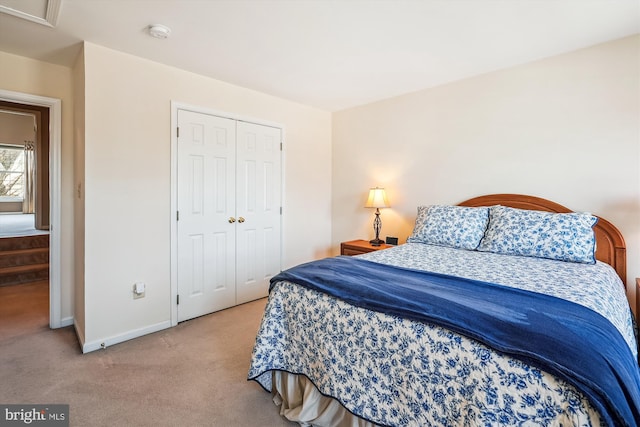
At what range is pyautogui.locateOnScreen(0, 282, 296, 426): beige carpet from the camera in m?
1.76

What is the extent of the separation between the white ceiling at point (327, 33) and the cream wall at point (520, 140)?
8.4 inches

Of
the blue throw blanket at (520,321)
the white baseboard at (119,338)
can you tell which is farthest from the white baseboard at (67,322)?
the blue throw blanket at (520,321)

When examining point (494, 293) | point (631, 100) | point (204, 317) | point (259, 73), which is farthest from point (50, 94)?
point (631, 100)

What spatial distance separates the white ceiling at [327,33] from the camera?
6.46 feet

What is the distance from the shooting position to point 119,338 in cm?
259

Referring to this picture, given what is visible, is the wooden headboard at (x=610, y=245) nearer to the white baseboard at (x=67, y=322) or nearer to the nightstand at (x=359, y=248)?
the nightstand at (x=359, y=248)

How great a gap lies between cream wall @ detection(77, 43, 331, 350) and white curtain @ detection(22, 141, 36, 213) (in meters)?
4.28

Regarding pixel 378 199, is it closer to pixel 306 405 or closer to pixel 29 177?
pixel 306 405

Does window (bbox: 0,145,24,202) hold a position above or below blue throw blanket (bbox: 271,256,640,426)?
above

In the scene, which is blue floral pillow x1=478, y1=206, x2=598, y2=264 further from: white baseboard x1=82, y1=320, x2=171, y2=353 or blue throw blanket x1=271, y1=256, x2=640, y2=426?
white baseboard x1=82, y1=320, x2=171, y2=353

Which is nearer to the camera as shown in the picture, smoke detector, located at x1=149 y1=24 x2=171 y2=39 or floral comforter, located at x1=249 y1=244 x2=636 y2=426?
floral comforter, located at x1=249 y1=244 x2=636 y2=426

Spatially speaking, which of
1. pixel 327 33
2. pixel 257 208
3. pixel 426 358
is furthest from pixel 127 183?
pixel 426 358

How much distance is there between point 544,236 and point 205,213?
9.51 feet

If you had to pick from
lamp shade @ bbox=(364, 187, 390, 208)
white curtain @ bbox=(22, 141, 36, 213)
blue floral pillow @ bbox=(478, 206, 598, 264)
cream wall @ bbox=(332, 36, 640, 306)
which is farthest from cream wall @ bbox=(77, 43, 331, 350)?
white curtain @ bbox=(22, 141, 36, 213)
